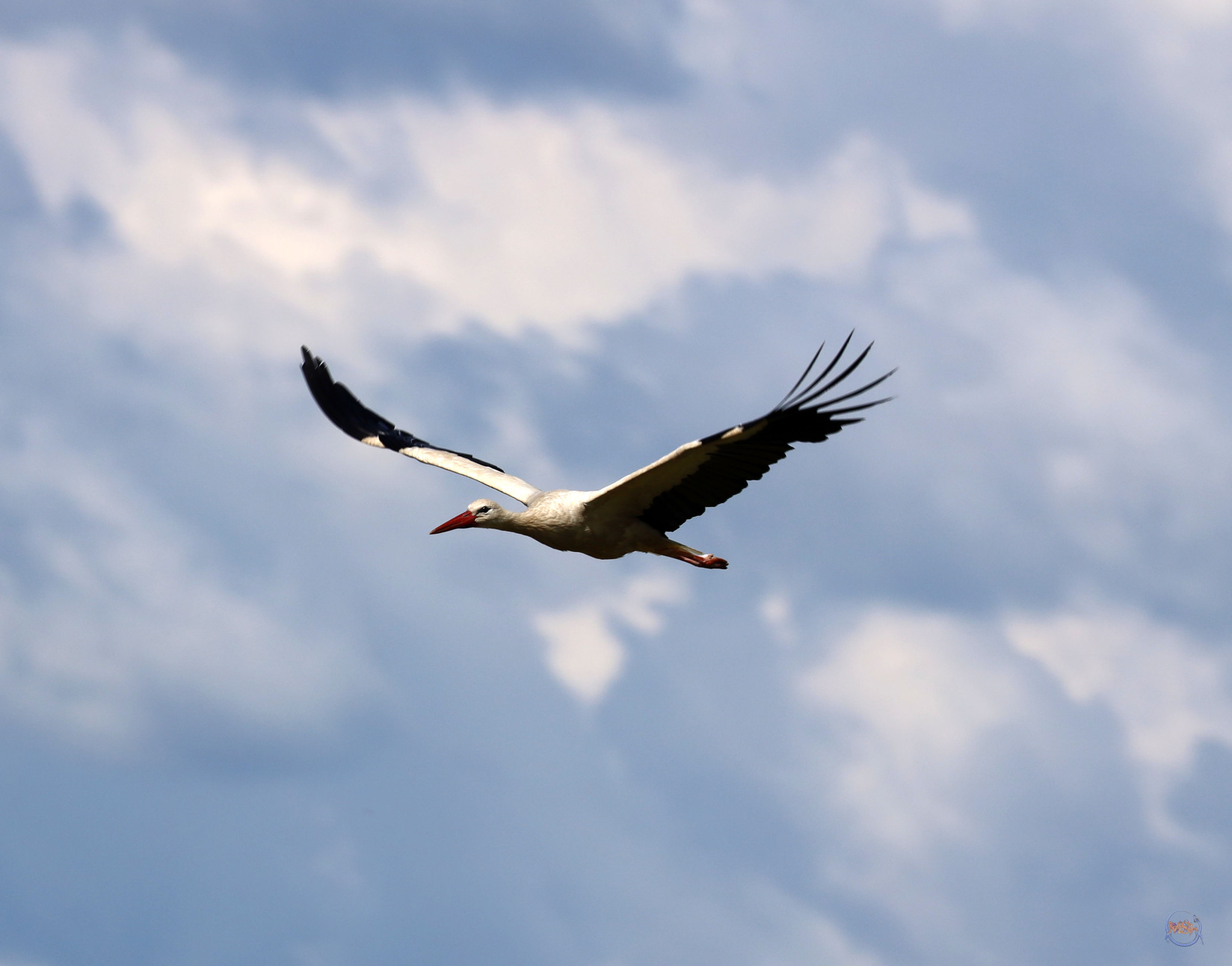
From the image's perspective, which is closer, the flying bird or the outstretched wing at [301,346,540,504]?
the flying bird

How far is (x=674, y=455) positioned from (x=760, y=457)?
3.36ft

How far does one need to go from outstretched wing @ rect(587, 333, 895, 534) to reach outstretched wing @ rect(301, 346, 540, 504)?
13.9 feet

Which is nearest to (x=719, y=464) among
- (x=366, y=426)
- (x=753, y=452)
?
(x=753, y=452)

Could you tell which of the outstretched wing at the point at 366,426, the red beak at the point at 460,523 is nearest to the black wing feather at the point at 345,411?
the outstretched wing at the point at 366,426

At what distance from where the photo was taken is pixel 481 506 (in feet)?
57.9

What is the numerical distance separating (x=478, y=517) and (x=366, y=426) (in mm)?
4722

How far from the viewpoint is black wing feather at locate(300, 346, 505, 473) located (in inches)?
847

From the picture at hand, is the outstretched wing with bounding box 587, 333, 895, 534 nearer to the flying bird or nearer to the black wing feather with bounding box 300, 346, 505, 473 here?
the flying bird

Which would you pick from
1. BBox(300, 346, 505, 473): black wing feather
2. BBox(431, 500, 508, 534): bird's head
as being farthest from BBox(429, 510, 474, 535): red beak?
BBox(300, 346, 505, 473): black wing feather

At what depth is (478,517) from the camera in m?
17.8

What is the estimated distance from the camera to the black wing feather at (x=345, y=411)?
2152 cm

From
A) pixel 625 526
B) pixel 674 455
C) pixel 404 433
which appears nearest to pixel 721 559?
pixel 625 526

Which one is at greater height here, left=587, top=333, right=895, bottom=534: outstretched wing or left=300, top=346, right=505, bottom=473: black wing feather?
left=300, top=346, right=505, bottom=473: black wing feather

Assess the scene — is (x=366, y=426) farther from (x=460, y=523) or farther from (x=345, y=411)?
(x=460, y=523)
